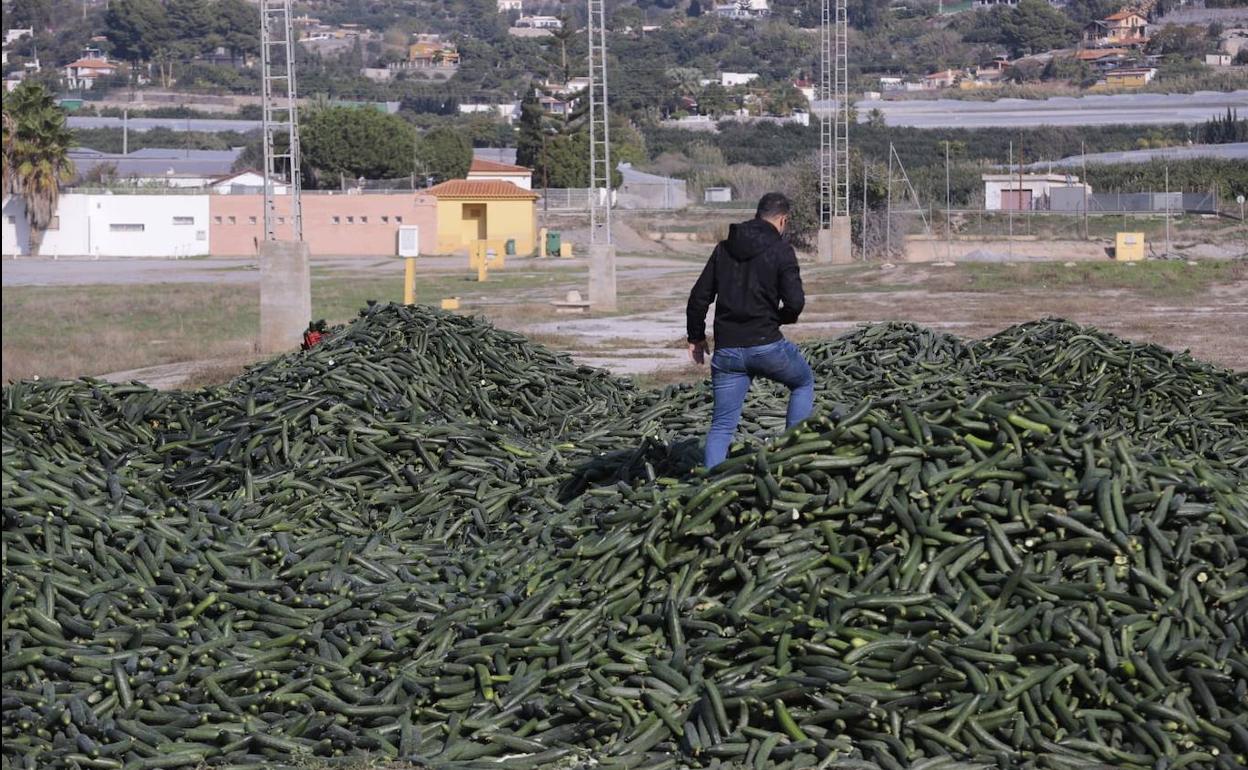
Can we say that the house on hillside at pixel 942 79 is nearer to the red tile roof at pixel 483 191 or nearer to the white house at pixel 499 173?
the white house at pixel 499 173

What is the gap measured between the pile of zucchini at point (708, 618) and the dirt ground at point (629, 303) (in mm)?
14552

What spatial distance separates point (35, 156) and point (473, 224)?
22.0 metres

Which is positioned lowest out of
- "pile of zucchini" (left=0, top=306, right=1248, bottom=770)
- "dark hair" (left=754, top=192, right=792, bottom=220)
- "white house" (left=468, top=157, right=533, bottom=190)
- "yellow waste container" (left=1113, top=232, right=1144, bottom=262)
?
"pile of zucchini" (left=0, top=306, right=1248, bottom=770)

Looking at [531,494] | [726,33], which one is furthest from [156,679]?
[726,33]

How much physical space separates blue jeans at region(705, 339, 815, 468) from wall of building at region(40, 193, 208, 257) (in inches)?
2894

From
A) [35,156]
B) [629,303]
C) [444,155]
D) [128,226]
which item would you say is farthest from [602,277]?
[444,155]

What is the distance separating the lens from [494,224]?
250 ft

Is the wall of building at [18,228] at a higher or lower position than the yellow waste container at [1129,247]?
higher

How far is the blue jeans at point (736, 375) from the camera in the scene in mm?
9109

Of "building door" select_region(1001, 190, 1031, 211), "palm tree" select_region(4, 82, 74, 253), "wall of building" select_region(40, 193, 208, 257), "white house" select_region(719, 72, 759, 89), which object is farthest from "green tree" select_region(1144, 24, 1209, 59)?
"palm tree" select_region(4, 82, 74, 253)

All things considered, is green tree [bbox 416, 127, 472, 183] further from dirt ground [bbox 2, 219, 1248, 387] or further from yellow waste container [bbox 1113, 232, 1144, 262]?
yellow waste container [bbox 1113, 232, 1144, 262]

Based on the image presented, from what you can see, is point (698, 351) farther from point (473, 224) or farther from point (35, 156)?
point (35, 156)

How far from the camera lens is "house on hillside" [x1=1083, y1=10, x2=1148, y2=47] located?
182250 millimetres

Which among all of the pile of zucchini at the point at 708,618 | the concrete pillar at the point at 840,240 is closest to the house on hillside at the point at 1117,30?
the concrete pillar at the point at 840,240
